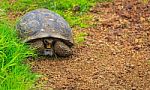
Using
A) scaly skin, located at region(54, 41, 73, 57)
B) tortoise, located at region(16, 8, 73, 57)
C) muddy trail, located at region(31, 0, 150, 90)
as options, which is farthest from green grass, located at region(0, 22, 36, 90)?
scaly skin, located at region(54, 41, 73, 57)

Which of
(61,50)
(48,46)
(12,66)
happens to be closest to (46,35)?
(48,46)

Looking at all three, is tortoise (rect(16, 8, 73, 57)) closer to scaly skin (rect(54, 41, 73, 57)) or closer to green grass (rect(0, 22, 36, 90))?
scaly skin (rect(54, 41, 73, 57))

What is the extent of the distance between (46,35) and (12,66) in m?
1.24

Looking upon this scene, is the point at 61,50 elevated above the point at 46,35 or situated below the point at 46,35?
below

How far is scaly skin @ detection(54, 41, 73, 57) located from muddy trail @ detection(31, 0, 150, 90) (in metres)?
0.07

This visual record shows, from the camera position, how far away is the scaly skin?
598 cm

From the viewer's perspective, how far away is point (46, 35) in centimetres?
589

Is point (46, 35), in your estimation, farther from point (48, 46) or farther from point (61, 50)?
point (61, 50)

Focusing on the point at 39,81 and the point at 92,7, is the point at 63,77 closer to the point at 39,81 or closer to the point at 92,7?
the point at 39,81

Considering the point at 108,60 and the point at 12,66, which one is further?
the point at 108,60

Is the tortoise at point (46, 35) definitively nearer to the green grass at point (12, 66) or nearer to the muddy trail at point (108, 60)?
the muddy trail at point (108, 60)

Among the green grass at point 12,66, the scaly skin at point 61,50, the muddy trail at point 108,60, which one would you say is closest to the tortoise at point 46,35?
the scaly skin at point 61,50

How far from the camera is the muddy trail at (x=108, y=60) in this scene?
5.27m

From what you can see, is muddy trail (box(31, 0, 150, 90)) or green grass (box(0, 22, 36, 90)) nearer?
green grass (box(0, 22, 36, 90))
